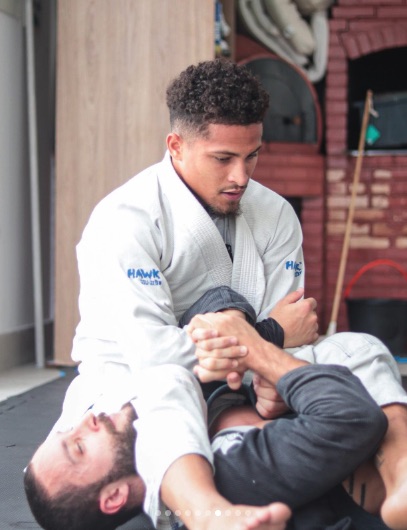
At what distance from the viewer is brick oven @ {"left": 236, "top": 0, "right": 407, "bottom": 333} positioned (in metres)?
5.05

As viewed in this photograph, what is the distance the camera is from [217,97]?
1997 mm

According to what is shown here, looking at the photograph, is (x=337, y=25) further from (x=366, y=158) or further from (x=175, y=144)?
(x=175, y=144)

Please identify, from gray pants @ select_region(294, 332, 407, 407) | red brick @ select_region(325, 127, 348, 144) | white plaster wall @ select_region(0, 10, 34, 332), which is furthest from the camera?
red brick @ select_region(325, 127, 348, 144)

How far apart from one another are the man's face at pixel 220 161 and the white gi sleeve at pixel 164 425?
0.47 metres

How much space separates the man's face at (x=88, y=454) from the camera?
169cm

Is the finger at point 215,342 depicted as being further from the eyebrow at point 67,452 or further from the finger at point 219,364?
the eyebrow at point 67,452

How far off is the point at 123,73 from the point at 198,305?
218 cm

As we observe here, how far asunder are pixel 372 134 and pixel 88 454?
12.3 feet

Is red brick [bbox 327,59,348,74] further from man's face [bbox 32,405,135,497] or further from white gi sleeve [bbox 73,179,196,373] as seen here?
man's face [bbox 32,405,135,497]

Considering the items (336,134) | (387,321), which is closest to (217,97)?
(387,321)

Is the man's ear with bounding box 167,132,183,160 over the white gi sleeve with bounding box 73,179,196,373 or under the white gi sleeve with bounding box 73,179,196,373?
over

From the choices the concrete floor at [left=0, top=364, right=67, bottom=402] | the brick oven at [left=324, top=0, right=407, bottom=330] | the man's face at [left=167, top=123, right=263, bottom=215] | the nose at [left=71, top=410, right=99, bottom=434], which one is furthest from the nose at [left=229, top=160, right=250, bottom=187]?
the brick oven at [left=324, top=0, right=407, bottom=330]

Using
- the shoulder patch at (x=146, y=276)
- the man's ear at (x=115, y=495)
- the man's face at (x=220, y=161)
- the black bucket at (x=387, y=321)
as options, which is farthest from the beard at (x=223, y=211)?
the black bucket at (x=387, y=321)

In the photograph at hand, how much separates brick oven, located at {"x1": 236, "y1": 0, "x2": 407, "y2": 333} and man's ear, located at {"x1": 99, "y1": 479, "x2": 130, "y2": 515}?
11.3ft
